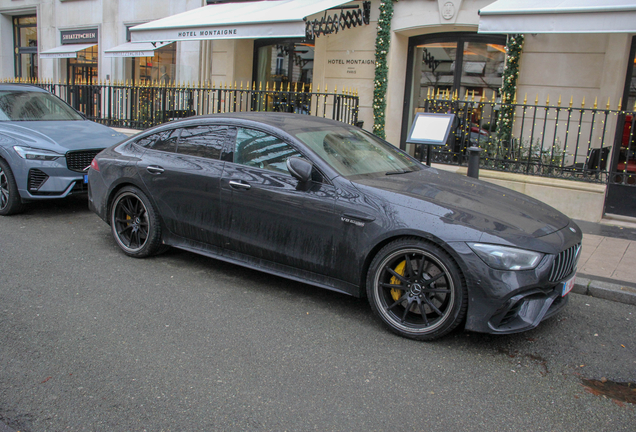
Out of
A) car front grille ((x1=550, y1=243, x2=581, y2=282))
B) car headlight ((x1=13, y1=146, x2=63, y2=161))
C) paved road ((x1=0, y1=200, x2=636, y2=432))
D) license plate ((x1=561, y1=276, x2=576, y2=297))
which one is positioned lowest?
paved road ((x1=0, y1=200, x2=636, y2=432))

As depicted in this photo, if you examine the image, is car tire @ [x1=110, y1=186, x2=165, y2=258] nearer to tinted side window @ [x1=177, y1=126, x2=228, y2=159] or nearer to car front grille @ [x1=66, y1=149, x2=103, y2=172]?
tinted side window @ [x1=177, y1=126, x2=228, y2=159]

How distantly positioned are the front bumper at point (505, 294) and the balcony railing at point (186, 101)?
24.4 feet

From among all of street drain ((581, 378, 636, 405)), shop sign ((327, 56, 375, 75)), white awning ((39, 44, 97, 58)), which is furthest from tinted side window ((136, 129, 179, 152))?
white awning ((39, 44, 97, 58))

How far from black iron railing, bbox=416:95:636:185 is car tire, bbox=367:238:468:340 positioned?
173 inches

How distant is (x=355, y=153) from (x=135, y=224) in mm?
2450

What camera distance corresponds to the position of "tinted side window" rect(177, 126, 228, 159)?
16.9ft

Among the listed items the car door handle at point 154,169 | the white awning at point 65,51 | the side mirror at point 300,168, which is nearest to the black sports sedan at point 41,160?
the car door handle at point 154,169

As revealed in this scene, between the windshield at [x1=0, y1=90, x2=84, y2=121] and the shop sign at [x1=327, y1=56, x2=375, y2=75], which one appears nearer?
the windshield at [x1=0, y1=90, x2=84, y2=121]

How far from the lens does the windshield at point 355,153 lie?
4664 millimetres

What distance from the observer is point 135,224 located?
571cm

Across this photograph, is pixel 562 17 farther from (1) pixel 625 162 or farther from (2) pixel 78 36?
(2) pixel 78 36

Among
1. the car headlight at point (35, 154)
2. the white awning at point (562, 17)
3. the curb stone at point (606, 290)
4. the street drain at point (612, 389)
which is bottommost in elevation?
the street drain at point (612, 389)

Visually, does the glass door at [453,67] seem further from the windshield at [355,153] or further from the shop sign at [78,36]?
the shop sign at [78,36]

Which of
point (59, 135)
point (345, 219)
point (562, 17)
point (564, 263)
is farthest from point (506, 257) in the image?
point (59, 135)
